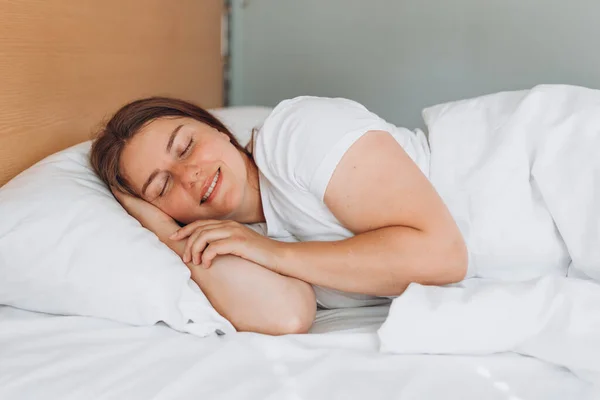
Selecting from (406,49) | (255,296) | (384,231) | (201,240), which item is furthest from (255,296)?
(406,49)

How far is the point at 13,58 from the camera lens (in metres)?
1.03

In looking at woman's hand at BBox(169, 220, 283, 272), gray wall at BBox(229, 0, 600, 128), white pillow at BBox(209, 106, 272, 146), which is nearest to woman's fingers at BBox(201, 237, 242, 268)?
woman's hand at BBox(169, 220, 283, 272)

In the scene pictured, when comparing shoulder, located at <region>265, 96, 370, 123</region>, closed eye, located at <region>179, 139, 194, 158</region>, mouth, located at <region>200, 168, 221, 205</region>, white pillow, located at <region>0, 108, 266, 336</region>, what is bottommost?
white pillow, located at <region>0, 108, 266, 336</region>

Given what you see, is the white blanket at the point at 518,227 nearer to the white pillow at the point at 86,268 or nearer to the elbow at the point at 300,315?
the elbow at the point at 300,315

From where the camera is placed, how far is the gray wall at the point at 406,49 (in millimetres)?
1677

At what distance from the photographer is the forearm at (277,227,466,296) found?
3.06ft

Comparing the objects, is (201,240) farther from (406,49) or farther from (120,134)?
(406,49)

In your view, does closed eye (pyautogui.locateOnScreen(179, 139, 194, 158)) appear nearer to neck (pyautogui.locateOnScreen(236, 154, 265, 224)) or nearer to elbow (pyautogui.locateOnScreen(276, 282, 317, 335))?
neck (pyautogui.locateOnScreen(236, 154, 265, 224))

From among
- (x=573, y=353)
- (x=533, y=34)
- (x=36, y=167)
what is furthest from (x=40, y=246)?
(x=533, y=34)

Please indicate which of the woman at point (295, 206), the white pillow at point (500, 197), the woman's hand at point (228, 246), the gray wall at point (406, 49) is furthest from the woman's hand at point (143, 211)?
the gray wall at point (406, 49)

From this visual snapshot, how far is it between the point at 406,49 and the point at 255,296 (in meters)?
1.29

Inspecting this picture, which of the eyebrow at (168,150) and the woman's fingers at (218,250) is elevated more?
the eyebrow at (168,150)

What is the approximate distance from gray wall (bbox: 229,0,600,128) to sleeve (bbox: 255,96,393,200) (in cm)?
89

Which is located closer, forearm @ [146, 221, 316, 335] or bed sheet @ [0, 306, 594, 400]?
bed sheet @ [0, 306, 594, 400]
